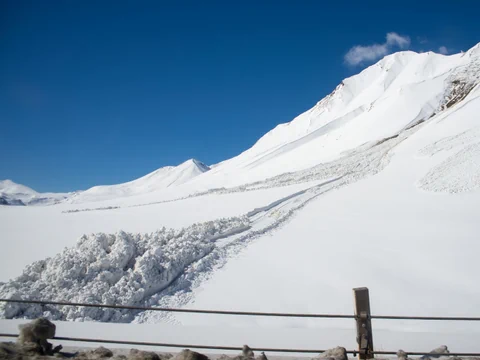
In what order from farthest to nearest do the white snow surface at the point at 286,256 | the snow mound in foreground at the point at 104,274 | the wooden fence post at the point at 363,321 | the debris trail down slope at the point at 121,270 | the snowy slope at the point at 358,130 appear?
the snowy slope at the point at 358,130
the debris trail down slope at the point at 121,270
the snow mound in foreground at the point at 104,274
the white snow surface at the point at 286,256
the wooden fence post at the point at 363,321

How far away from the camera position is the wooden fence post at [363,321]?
3299mm

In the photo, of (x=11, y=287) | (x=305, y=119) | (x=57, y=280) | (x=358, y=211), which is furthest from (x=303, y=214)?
(x=305, y=119)

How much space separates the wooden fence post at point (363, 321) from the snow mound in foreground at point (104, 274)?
5.70 metres

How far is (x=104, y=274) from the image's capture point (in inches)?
332

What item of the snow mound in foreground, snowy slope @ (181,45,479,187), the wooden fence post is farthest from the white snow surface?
snowy slope @ (181,45,479,187)

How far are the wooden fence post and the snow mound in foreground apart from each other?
18.7 feet

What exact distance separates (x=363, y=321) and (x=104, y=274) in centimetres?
723

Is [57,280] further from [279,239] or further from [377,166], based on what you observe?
[377,166]

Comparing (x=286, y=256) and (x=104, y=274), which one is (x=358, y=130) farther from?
(x=104, y=274)

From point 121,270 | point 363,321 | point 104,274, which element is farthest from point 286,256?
point 363,321

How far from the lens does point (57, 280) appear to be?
8125 millimetres

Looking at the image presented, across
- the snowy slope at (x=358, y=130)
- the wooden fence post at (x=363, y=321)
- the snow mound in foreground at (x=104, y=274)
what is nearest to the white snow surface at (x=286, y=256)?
the snow mound in foreground at (x=104, y=274)

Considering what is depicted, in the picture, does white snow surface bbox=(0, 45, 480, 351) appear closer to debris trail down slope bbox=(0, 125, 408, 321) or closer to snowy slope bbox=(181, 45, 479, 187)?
debris trail down slope bbox=(0, 125, 408, 321)

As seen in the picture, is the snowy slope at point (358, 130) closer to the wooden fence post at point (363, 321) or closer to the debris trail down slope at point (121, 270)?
the debris trail down slope at point (121, 270)
